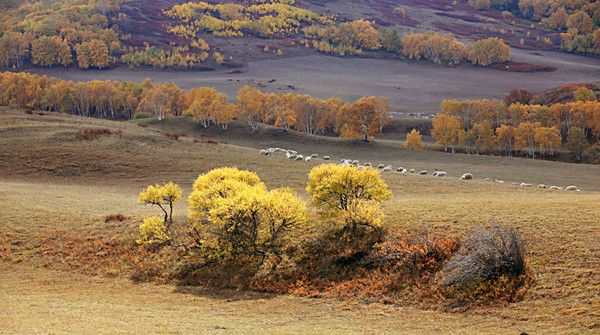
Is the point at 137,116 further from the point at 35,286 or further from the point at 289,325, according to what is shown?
the point at 289,325

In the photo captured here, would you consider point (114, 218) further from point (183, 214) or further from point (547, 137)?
point (547, 137)

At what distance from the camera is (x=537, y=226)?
4025 centimetres

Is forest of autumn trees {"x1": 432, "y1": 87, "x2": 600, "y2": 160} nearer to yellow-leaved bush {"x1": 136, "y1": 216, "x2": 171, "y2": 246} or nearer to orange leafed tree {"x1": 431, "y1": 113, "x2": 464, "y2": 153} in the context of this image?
orange leafed tree {"x1": 431, "y1": 113, "x2": 464, "y2": 153}

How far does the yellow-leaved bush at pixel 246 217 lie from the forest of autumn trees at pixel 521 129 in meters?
77.9

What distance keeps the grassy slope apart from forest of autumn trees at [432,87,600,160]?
1881cm

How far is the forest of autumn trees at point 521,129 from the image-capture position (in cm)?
11106

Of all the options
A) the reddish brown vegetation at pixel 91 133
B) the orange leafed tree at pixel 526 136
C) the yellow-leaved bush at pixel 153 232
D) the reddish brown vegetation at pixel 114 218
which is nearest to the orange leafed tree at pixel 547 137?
the orange leafed tree at pixel 526 136

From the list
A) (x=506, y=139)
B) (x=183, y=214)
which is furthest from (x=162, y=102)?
(x=183, y=214)

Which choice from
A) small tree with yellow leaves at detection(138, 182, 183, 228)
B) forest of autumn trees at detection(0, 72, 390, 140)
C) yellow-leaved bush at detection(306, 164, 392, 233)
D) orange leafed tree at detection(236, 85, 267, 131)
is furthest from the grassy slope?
orange leafed tree at detection(236, 85, 267, 131)

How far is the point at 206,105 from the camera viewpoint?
5138 inches

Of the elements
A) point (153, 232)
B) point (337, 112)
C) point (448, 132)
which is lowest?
point (153, 232)

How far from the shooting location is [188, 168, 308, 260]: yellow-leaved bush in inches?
1702

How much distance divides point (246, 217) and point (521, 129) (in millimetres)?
85002

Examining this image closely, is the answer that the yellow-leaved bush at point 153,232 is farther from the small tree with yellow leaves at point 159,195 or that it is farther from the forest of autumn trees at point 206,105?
the forest of autumn trees at point 206,105
